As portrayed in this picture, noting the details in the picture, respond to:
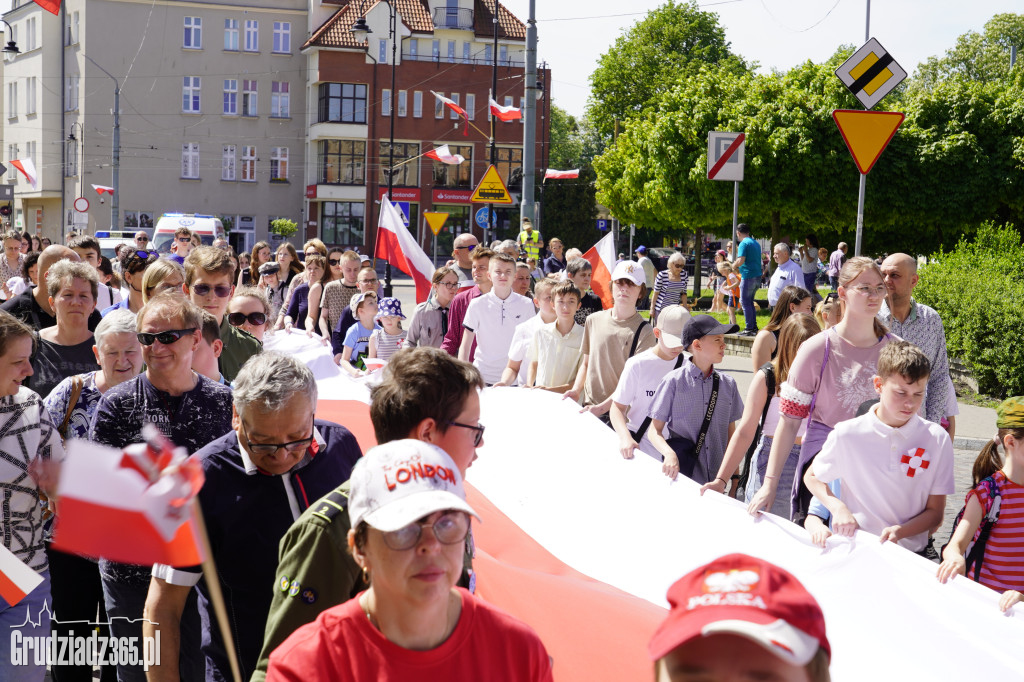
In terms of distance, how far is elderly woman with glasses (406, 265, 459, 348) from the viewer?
33.2ft

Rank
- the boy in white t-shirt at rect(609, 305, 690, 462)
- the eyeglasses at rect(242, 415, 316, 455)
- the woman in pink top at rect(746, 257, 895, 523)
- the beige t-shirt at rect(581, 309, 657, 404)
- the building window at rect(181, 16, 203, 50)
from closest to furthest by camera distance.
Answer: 1. the eyeglasses at rect(242, 415, 316, 455)
2. the woman in pink top at rect(746, 257, 895, 523)
3. the boy in white t-shirt at rect(609, 305, 690, 462)
4. the beige t-shirt at rect(581, 309, 657, 404)
5. the building window at rect(181, 16, 203, 50)

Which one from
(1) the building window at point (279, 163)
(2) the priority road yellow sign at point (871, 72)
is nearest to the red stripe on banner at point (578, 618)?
(2) the priority road yellow sign at point (871, 72)

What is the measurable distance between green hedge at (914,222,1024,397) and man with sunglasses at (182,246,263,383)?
35.8 ft

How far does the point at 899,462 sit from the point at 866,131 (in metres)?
4.90

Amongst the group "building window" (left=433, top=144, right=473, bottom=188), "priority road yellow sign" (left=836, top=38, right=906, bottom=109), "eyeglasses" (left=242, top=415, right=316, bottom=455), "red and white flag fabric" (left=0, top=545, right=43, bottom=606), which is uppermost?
"building window" (left=433, top=144, right=473, bottom=188)

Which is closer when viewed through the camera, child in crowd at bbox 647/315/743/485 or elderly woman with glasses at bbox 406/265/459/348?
child in crowd at bbox 647/315/743/485

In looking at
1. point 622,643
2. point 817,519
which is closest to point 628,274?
point 817,519

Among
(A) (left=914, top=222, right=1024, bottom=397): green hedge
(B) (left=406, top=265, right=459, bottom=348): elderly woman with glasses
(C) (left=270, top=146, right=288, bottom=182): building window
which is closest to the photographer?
(B) (left=406, top=265, right=459, bottom=348): elderly woman with glasses

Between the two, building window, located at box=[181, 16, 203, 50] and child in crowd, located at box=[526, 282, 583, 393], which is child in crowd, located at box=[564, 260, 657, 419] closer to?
child in crowd, located at box=[526, 282, 583, 393]

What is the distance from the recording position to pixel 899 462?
502cm

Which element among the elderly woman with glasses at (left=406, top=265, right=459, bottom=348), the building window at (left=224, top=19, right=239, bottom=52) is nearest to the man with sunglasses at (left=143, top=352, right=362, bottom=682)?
the elderly woman with glasses at (left=406, top=265, right=459, bottom=348)

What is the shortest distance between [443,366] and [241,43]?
7056 cm

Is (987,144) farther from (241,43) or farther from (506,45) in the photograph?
(241,43)

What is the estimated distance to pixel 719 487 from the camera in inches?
236
